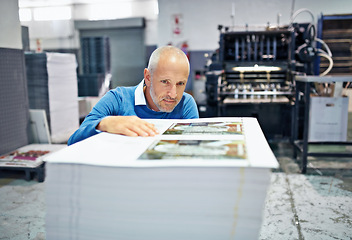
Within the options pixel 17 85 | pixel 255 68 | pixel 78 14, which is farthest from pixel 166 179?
pixel 78 14

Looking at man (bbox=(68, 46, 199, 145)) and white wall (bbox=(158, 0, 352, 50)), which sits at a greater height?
white wall (bbox=(158, 0, 352, 50))

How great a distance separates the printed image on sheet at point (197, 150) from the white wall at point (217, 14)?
5524 mm

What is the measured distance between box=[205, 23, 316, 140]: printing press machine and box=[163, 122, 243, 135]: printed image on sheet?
2443 millimetres

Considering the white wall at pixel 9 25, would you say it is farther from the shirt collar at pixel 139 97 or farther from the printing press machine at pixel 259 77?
the shirt collar at pixel 139 97

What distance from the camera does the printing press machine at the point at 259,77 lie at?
3.37m

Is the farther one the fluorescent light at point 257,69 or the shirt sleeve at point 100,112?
the fluorescent light at point 257,69

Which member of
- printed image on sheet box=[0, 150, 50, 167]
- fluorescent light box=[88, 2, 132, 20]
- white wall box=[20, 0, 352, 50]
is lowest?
printed image on sheet box=[0, 150, 50, 167]

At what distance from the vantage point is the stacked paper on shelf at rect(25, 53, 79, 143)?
3.44m

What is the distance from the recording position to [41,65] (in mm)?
3422

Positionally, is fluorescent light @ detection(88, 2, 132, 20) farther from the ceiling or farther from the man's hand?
the man's hand

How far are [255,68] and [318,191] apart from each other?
1.62 meters

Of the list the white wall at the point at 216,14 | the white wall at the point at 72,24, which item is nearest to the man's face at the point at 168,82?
the white wall at the point at 216,14

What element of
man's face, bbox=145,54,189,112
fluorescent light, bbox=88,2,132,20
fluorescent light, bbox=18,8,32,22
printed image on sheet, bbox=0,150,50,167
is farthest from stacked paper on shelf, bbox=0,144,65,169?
fluorescent light, bbox=18,8,32,22

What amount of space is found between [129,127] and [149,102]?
0.51 m
